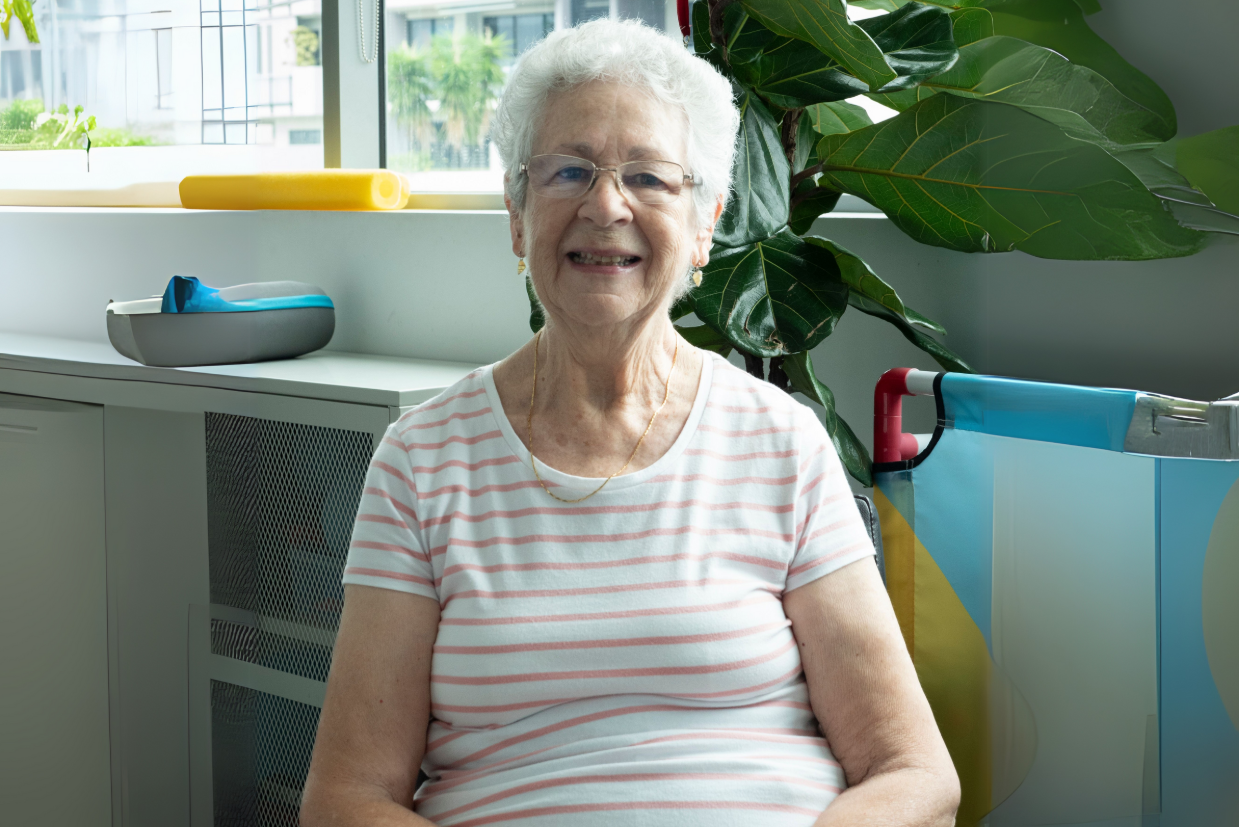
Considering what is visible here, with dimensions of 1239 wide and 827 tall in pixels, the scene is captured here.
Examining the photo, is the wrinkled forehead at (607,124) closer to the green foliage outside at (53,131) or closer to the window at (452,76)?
the window at (452,76)

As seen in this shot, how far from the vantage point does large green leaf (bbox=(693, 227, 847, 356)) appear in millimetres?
1294

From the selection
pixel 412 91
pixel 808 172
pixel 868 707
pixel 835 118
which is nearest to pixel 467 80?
pixel 412 91

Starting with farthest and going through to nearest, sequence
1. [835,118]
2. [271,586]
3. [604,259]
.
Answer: [271,586] < [835,118] < [604,259]

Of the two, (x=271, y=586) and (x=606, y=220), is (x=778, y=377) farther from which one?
(x=271, y=586)

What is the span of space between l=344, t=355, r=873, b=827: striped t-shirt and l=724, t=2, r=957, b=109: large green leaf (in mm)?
457

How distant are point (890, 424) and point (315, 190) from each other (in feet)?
4.41

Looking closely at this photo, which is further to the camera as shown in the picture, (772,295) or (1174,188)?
(772,295)

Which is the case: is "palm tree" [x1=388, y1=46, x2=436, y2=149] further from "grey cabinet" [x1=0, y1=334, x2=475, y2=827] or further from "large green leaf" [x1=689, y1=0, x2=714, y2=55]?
"large green leaf" [x1=689, y1=0, x2=714, y2=55]

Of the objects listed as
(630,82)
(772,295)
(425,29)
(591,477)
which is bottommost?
(591,477)

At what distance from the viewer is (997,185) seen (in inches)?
47.7

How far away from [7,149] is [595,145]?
99.4 inches

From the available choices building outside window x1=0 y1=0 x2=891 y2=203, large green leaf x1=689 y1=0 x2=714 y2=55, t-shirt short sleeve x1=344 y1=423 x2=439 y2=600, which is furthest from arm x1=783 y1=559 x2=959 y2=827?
building outside window x1=0 y1=0 x2=891 y2=203

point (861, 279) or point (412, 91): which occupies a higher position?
point (412, 91)

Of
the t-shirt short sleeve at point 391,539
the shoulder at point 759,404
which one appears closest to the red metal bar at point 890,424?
the shoulder at point 759,404
